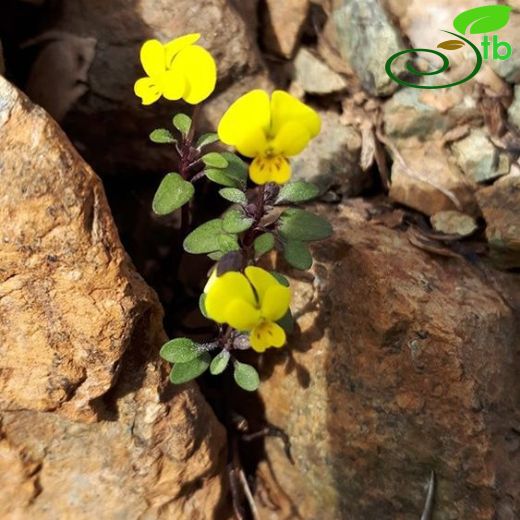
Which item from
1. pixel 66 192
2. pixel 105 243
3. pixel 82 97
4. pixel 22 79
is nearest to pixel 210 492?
pixel 105 243

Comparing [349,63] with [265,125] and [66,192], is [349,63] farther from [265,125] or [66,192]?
[66,192]

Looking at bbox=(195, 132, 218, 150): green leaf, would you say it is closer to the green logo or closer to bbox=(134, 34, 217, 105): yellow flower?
bbox=(134, 34, 217, 105): yellow flower

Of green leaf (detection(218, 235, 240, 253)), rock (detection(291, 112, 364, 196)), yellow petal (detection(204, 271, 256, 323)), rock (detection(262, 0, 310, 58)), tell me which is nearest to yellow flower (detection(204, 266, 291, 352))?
yellow petal (detection(204, 271, 256, 323))

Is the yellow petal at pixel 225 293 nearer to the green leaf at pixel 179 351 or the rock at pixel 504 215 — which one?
the green leaf at pixel 179 351

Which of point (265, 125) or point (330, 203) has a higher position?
point (265, 125)

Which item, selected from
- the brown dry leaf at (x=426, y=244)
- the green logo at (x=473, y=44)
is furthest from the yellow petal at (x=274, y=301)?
the green logo at (x=473, y=44)

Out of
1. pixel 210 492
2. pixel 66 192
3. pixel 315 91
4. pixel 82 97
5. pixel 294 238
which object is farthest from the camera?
pixel 315 91
